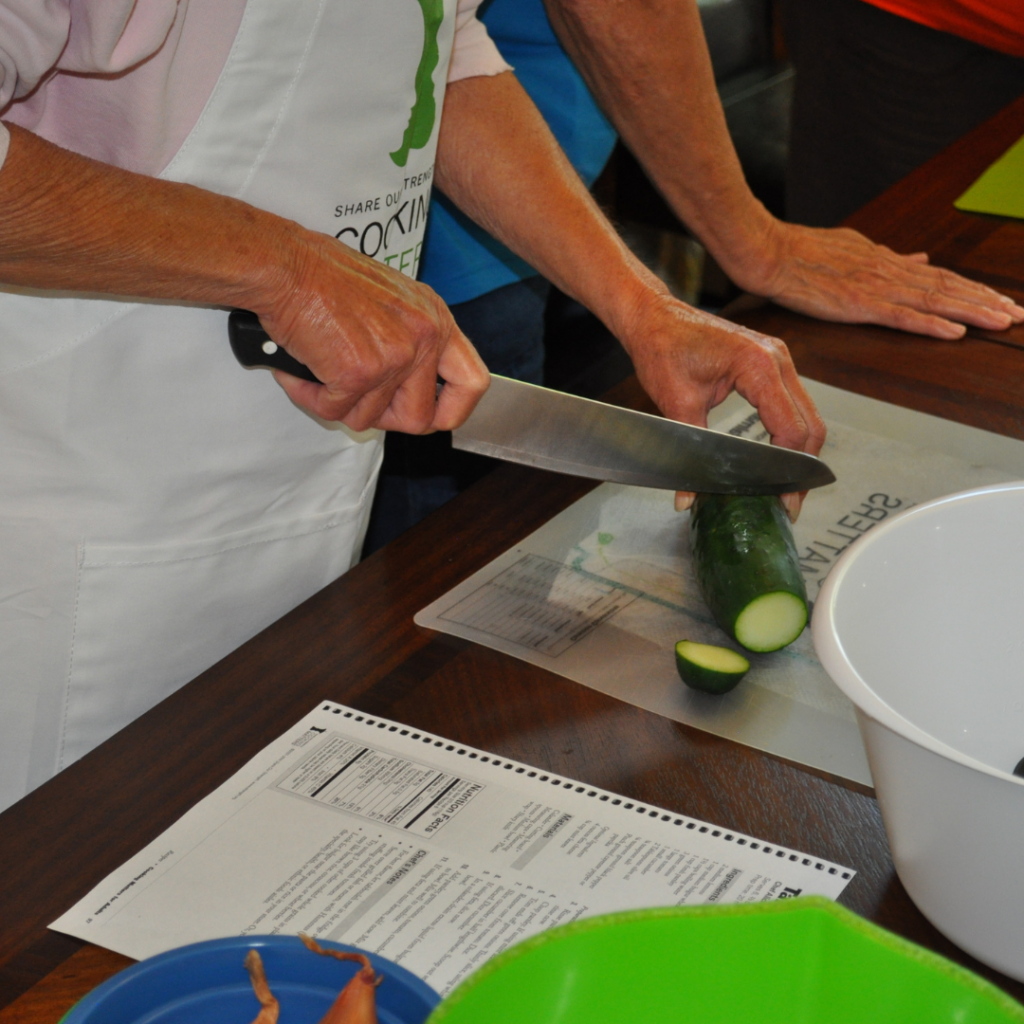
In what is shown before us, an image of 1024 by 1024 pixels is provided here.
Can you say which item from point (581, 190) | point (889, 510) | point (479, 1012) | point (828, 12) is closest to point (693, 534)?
point (889, 510)

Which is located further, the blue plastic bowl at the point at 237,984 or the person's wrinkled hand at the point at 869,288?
the person's wrinkled hand at the point at 869,288

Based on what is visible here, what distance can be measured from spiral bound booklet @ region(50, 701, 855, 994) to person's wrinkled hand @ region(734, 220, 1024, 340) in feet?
3.02

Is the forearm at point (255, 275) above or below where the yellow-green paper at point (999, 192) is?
above

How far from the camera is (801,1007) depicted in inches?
19.3

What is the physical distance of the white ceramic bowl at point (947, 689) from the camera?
606 millimetres

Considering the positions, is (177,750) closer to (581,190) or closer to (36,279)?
(36,279)

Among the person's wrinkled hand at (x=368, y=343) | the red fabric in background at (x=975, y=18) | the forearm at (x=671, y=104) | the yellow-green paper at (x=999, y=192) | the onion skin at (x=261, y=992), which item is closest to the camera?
the onion skin at (x=261, y=992)

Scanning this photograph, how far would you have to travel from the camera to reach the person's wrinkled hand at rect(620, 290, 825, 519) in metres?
1.22

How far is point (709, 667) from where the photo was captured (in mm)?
916

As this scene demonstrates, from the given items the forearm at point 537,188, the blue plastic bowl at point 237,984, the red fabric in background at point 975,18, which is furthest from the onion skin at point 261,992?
the red fabric in background at point 975,18

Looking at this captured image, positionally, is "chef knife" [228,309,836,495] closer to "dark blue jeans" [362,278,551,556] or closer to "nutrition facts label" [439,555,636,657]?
"nutrition facts label" [439,555,636,657]

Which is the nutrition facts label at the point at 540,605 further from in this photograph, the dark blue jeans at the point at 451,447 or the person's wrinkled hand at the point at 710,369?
the dark blue jeans at the point at 451,447

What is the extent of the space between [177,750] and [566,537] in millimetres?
439

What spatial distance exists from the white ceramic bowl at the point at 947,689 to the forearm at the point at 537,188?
0.59 metres
